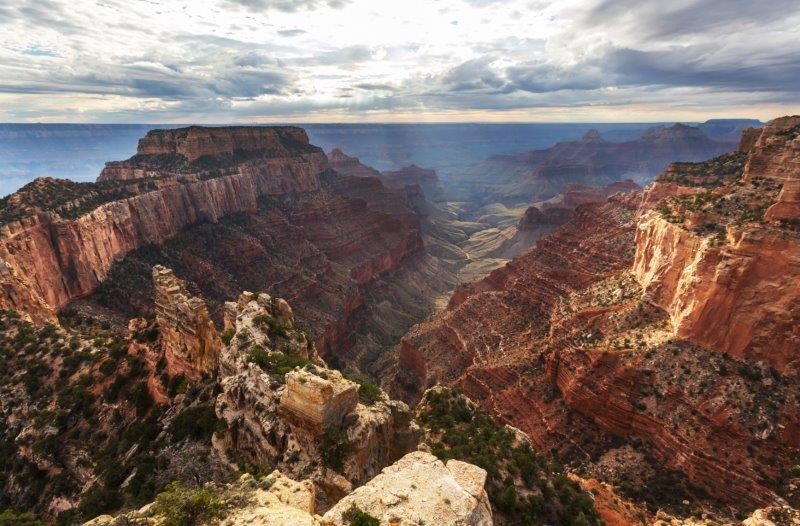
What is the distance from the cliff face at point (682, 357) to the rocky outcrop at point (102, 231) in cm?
5829

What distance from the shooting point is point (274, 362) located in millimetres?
28984

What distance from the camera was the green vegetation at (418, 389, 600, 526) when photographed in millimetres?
31562

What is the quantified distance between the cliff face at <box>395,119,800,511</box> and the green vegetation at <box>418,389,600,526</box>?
36.6ft

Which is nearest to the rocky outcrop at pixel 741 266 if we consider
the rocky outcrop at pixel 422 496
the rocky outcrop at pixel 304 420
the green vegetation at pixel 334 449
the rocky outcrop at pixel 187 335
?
the rocky outcrop at pixel 304 420

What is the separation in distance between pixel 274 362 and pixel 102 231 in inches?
2431

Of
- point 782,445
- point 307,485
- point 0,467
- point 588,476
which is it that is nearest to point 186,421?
point 307,485

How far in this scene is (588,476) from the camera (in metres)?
43.4

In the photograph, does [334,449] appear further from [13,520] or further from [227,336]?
[13,520]

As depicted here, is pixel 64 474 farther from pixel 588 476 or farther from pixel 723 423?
pixel 723 423

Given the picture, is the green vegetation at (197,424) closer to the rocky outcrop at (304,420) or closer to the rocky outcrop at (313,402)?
the rocky outcrop at (304,420)

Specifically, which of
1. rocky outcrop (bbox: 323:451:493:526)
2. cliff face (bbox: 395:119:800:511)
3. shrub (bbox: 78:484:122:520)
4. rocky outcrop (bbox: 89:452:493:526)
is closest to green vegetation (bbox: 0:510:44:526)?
shrub (bbox: 78:484:122:520)

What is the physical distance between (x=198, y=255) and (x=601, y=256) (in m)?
81.3

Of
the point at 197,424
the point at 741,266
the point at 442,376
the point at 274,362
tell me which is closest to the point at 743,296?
the point at 741,266

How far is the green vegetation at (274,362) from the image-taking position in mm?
27922
